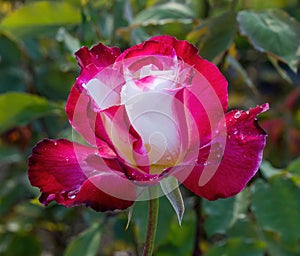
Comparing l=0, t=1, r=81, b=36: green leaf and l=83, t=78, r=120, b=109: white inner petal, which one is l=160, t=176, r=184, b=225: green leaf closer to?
l=83, t=78, r=120, b=109: white inner petal

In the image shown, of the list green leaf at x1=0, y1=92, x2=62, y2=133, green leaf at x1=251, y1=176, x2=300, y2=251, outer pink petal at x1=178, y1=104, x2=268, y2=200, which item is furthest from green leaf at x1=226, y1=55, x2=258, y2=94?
outer pink petal at x1=178, y1=104, x2=268, y2=200

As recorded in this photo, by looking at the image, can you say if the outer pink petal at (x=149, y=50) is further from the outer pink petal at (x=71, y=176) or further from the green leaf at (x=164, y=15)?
the green leaf at (x=164, y=15)

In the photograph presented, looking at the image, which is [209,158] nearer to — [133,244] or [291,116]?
[133,244]

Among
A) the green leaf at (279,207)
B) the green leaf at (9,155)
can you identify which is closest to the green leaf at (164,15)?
the green leaf at (279,207)

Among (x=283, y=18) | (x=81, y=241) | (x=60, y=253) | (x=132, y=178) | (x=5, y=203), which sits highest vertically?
(x=132, y=178)

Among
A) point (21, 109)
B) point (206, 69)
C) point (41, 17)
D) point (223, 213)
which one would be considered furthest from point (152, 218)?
point (41, 17)

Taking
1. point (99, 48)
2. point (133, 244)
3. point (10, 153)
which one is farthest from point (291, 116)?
point (99, 48)
